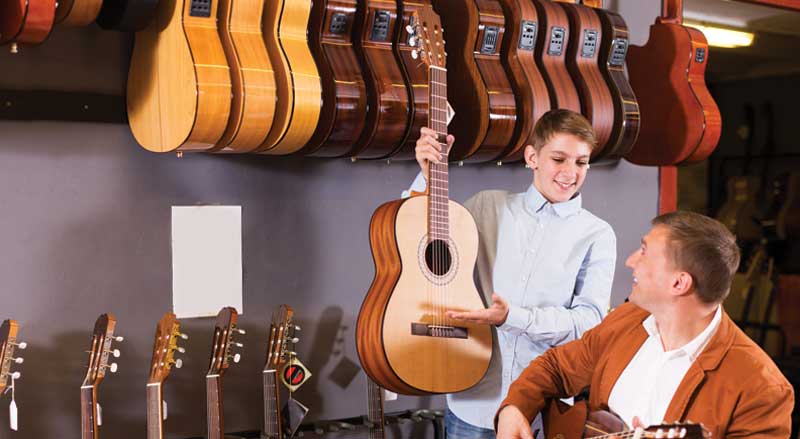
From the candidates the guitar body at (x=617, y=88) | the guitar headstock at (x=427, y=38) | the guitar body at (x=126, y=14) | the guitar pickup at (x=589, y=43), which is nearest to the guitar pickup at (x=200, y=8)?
the guitar body at (x=126, y=14)

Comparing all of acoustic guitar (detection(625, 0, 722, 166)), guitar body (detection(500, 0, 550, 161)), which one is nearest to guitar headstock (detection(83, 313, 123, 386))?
guitar body (detection(500, 0, 550, 161))

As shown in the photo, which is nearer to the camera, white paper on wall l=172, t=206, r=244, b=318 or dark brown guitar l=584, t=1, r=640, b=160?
white paper on wall l=172, t=206, r=244, b=318

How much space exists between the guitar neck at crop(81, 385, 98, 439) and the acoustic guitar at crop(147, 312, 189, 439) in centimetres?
17

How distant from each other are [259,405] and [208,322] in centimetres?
36

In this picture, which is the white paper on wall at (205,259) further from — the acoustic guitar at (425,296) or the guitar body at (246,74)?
the acoustic guitar at (425,296)

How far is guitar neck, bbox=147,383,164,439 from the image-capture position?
2777 millimetres

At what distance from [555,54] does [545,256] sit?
3.19 feet

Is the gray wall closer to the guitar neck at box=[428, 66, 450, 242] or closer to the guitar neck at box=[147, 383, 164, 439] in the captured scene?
the guitar neck at box=[147, 383, 164, 439]

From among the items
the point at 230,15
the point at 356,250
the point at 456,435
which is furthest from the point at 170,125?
the point at 456,435

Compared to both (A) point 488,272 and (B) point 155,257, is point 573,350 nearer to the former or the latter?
(A) point 488,272

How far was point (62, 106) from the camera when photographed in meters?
2.88

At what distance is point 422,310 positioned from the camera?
2.67m

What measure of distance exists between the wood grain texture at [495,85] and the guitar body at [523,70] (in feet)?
0.09

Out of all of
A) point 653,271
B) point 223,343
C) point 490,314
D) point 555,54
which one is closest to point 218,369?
point 223,343
